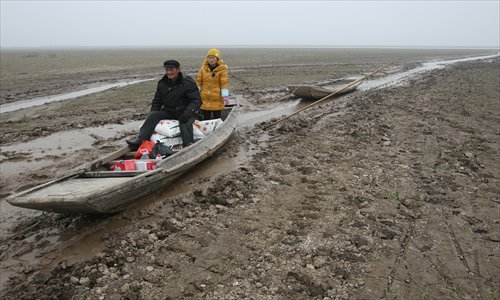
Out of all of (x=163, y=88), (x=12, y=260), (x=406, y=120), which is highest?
(x=163, y=88)

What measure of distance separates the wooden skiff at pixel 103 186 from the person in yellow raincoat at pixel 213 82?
1949mm

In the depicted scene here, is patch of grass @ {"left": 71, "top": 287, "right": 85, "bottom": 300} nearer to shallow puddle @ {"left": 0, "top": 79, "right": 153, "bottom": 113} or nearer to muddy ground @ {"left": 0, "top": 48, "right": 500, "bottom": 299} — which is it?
muddy ground @ {"left": 0, "top": 48, "right": 500, "bottom": 299}

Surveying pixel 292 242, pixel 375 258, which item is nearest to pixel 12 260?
pixel 292 242

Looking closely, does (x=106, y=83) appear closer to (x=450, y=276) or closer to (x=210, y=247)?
A: (x=210, y=247)

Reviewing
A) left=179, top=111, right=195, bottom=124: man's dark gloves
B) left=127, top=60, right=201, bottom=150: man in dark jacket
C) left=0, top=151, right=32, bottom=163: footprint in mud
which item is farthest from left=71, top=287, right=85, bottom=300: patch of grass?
left=0, top=151, right=32, bottom=163: footprint in mud

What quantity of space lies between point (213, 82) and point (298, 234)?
4818 millimetres

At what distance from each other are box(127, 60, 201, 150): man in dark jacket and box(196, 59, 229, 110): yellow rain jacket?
1.36m

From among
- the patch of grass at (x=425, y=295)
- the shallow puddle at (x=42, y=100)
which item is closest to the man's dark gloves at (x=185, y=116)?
the patch of grass at (x=425, y=295)

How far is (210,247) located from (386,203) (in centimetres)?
289

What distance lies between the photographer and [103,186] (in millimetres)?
4770

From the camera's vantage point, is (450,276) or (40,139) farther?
(40,139)

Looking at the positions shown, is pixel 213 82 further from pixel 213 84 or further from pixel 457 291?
pixel 457 291

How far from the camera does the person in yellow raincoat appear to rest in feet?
26.4

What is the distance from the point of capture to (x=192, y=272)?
13.0 feet
